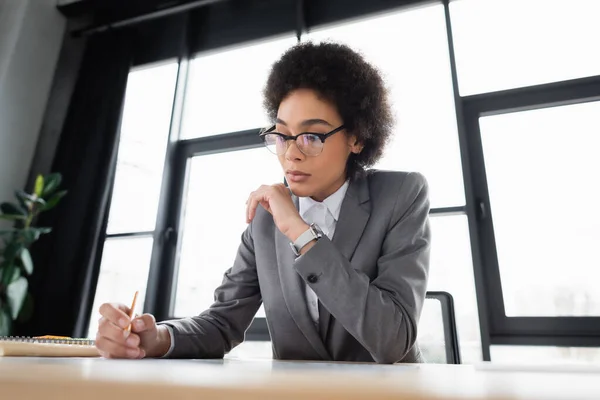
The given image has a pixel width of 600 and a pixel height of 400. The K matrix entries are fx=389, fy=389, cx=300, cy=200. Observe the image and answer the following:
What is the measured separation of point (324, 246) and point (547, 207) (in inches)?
67.9

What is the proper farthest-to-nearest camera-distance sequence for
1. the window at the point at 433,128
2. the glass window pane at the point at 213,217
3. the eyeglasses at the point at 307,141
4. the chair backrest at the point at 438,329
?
the glass window pane at the point at 213,217 → the window at the point at 433,128 → the chair backrest at the point at 438,329 → the eyeglasses at the point at 307,141

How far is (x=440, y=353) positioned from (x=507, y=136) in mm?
1529

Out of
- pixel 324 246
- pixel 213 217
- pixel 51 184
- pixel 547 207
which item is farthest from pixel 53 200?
pixel 547 207

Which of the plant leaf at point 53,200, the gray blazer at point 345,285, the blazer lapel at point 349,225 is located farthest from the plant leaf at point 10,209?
the blazer lapel at point 349,225

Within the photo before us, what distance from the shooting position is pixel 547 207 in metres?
2.01

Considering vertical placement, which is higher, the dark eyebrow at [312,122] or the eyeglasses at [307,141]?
the dark eyebrow at [312,122]

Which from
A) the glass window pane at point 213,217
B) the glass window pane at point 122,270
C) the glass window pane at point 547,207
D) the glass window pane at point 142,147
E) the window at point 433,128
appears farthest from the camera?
the glass window pane at point 142,147

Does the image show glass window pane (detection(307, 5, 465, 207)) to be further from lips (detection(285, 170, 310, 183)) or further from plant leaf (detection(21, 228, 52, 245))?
plant leaf (detection(21, 228, 52, 245))

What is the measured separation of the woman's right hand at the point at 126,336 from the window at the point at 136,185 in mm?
1949

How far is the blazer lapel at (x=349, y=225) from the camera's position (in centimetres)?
98

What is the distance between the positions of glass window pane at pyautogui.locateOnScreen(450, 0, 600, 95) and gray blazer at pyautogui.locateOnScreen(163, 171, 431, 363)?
1.64m

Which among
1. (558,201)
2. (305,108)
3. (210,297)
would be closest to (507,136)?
(558,201)

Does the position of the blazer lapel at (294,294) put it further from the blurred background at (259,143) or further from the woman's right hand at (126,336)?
the blurred background at (259,143)

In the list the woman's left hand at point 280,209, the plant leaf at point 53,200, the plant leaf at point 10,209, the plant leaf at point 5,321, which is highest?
the plant leaf at point 53,200
